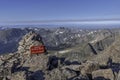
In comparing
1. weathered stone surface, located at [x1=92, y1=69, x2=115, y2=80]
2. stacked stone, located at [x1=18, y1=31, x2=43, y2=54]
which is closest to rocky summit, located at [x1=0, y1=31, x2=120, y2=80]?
weathered stone surface, located at [x1=92, y1=69, x2=115, y2=80]

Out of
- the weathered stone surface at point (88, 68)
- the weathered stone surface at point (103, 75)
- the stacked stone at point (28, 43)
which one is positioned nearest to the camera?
the weathered stone surface at point (103, 75)

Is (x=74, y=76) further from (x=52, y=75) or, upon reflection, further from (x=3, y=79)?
A: (x=3, y=79)

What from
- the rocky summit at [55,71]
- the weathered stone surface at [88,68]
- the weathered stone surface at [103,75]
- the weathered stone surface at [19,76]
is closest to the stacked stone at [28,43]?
the rocky summit at [55,71]

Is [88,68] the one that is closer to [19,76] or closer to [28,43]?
[19,76]

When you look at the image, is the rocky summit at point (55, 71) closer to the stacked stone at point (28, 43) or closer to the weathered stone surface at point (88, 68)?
the weathered stone surface at point (88, 68)

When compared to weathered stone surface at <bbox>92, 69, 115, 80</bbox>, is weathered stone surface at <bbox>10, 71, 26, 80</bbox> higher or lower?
higher

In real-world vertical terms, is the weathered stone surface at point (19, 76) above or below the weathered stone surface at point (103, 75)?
above

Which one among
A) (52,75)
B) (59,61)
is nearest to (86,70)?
(52,75)

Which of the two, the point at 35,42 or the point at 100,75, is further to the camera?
the point at 35,42

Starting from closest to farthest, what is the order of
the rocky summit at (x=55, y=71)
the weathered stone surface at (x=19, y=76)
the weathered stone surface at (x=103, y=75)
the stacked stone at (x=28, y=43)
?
the weathered stone surface at (x=19, y=76) → the rocky summit at (x=55, y=71) → the weathered stone surface at (x=103, y=75) → the stacked stone at (x=28, y=43)

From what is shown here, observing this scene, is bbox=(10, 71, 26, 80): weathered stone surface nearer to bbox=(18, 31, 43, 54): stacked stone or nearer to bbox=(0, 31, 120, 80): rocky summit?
bbox=(0, 31, 120, 80): rocky summit

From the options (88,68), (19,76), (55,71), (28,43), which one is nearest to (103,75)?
(88,68)
